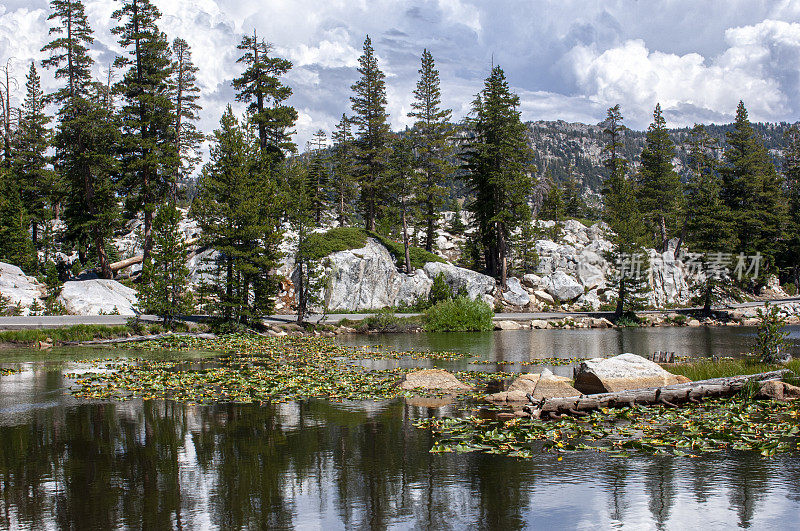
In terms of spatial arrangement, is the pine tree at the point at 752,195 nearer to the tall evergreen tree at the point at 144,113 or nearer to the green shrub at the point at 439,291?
the green shrub at the point at 439,291

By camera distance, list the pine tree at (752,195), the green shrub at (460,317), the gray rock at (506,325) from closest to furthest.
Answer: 1. the green shrub at (460,317)
2. the gray rock at (506,325)
3. the pine tree at (752,195)

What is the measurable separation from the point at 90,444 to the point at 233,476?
13.0 ft

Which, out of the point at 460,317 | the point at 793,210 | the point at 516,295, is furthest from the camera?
the point at 793,210

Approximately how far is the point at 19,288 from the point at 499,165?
40376 millimetres

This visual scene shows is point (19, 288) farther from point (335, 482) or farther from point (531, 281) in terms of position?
point (531, 281)

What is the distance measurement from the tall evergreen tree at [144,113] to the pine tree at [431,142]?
2192cm

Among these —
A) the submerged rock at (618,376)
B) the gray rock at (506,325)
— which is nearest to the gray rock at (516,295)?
the gray rock at (506,325)

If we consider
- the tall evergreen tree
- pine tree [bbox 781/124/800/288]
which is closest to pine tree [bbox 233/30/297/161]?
the tall evergreen tree

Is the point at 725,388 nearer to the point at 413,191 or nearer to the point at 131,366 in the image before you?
the point at 131,366

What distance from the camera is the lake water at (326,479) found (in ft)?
25.4

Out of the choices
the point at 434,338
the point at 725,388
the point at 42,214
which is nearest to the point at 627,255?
the point at 434,338

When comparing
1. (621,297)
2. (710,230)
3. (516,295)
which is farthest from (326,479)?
(710,230)

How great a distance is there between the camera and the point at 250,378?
19.0 metres

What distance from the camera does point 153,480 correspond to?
9.34 meters
